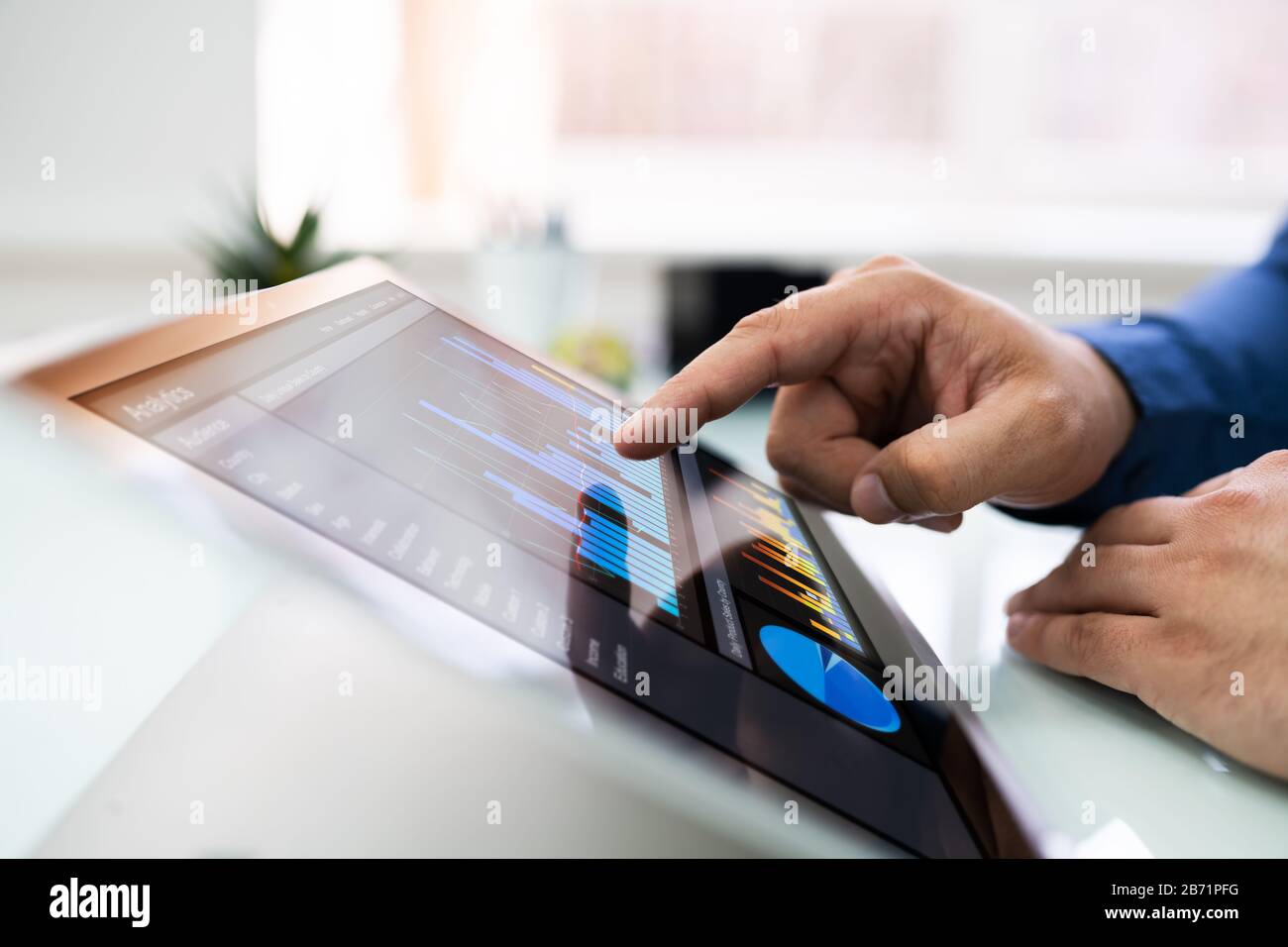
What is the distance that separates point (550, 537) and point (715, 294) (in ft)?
3.62

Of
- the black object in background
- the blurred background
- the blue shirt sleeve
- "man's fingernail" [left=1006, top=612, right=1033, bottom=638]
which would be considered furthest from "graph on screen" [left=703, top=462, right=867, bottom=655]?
Result: the blurred background

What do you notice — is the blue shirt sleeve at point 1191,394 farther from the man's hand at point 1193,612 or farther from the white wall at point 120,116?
the white wall at point 120,116

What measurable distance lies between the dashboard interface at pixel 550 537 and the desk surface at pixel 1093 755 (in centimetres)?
7

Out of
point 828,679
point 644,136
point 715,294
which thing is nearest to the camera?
point 828,679

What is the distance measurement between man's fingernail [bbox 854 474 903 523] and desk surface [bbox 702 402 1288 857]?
0.09 feet

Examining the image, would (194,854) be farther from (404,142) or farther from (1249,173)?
(1249,173)

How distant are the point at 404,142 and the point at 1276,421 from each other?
2.03 metres

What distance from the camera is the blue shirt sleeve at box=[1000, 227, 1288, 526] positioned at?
660 mm

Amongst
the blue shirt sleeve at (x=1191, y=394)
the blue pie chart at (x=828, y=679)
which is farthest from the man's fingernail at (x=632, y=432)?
the blue shirt sleeve at (x=1191, y=394)

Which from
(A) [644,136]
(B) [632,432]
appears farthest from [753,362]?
(A) [644,136]

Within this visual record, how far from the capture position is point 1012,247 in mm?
2279

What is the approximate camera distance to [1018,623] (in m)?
0.50

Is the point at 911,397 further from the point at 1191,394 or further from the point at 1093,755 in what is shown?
the point at 1093,755
